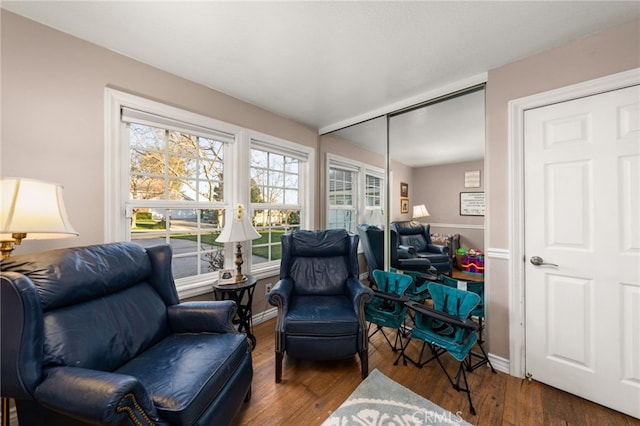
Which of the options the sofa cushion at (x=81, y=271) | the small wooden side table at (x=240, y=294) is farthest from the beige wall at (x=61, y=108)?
the small wooden side table at (x=240, y=294)

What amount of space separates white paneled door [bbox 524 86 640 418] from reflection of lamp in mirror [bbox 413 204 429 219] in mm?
837

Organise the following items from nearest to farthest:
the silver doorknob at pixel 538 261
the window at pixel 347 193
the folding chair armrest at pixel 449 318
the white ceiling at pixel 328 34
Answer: the white ceiling at pixel 328 34
the folding chair armrest at pixel 449 318
the silver doorknob at pixel 538 261
the window at pixel 347 193

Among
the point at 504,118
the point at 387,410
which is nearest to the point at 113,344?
the point at 387,410

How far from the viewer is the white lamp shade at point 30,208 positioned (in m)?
1.02

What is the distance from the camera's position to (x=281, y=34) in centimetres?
159

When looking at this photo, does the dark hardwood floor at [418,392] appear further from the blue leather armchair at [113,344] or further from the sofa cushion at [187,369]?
the sofa cushion at [187,369]

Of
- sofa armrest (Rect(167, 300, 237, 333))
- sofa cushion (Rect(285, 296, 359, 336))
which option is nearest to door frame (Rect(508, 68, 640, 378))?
sofa cushion (Rect(285, 296, 359, 336))

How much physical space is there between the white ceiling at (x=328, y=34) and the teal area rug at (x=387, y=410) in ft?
8.08

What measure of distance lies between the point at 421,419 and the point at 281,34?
104 inches

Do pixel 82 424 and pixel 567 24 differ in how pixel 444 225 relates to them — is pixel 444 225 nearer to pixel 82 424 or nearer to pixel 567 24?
pixel 567 24

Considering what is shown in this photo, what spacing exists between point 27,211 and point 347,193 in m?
3.01

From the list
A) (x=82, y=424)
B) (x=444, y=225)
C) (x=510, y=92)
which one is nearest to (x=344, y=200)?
(x=444, y=225)

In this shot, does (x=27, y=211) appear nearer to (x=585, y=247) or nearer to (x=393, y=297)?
(x=393, y=297)

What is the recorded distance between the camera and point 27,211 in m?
1.06
